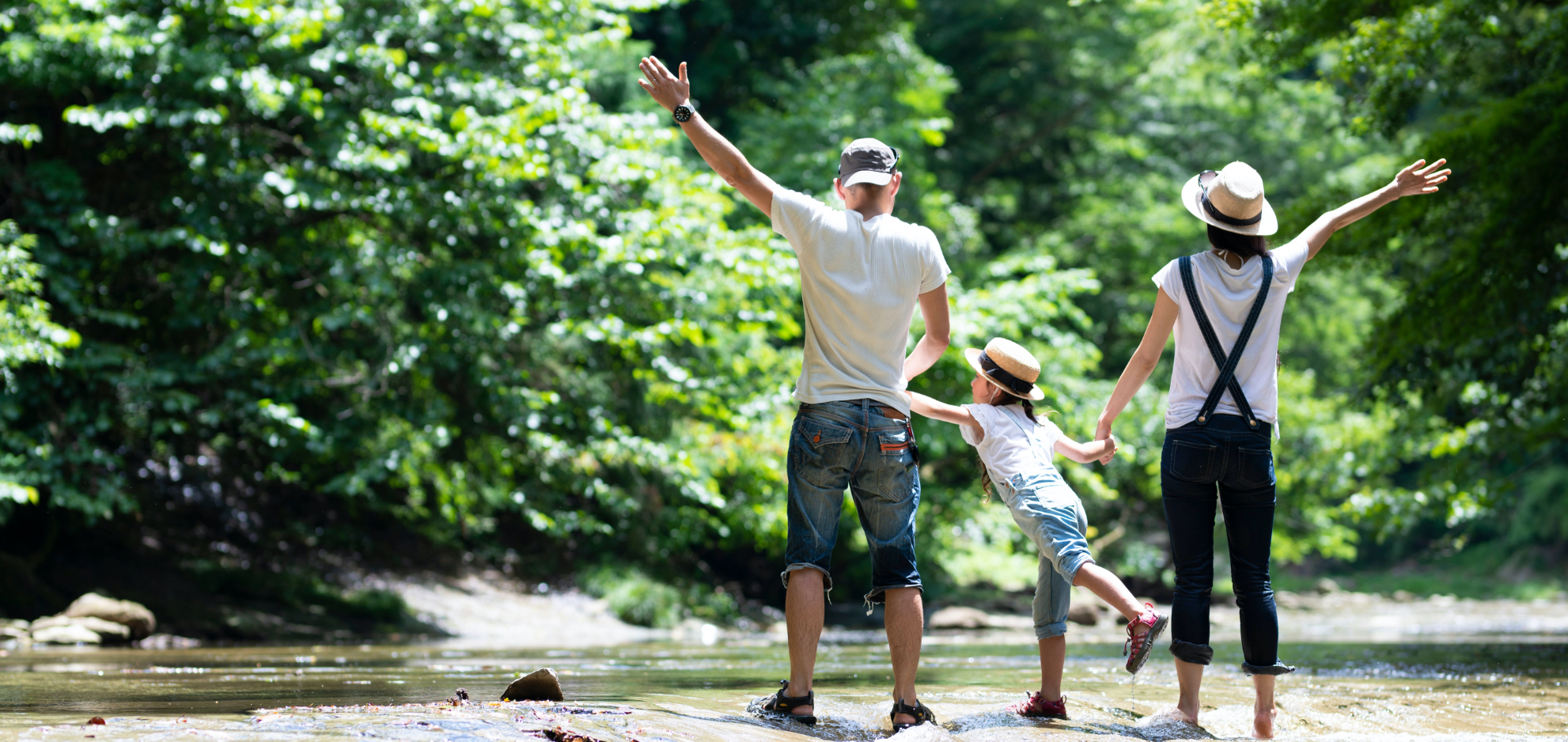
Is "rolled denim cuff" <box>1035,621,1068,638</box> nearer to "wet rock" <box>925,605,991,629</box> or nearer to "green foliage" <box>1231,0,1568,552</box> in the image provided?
"green foliage" <box>1231,0,1568,552</box>

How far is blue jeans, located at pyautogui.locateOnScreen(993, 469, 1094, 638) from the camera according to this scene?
13.5 feet

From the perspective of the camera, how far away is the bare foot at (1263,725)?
3.73 m

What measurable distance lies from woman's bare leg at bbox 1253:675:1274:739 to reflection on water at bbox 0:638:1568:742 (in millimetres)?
150

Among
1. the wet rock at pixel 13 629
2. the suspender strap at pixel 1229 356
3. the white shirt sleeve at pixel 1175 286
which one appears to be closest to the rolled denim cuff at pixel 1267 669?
the suspender strap at pixel 1229 356

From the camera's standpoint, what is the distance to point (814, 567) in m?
3.78

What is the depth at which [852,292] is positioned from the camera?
3738mm

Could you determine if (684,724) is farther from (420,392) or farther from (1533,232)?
(420,392)

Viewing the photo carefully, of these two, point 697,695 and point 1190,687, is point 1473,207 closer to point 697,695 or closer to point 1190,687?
point 1190,687

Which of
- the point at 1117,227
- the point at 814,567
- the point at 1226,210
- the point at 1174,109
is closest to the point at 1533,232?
the point at 1226,210

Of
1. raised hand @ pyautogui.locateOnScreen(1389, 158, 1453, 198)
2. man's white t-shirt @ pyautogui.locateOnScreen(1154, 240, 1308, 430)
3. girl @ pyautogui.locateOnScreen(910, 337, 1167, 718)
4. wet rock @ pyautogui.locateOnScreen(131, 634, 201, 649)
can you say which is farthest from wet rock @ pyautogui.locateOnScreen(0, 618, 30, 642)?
raised hand @ pyautogui.locateOnScreen(1389, 158, 1453, 198)

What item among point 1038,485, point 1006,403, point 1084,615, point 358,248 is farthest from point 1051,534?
point 1084,615

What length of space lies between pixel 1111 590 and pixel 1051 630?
0.33m

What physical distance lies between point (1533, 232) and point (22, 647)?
9999 mm

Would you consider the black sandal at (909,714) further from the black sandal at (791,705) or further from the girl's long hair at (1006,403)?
the girl's long hair at (1006,403)
